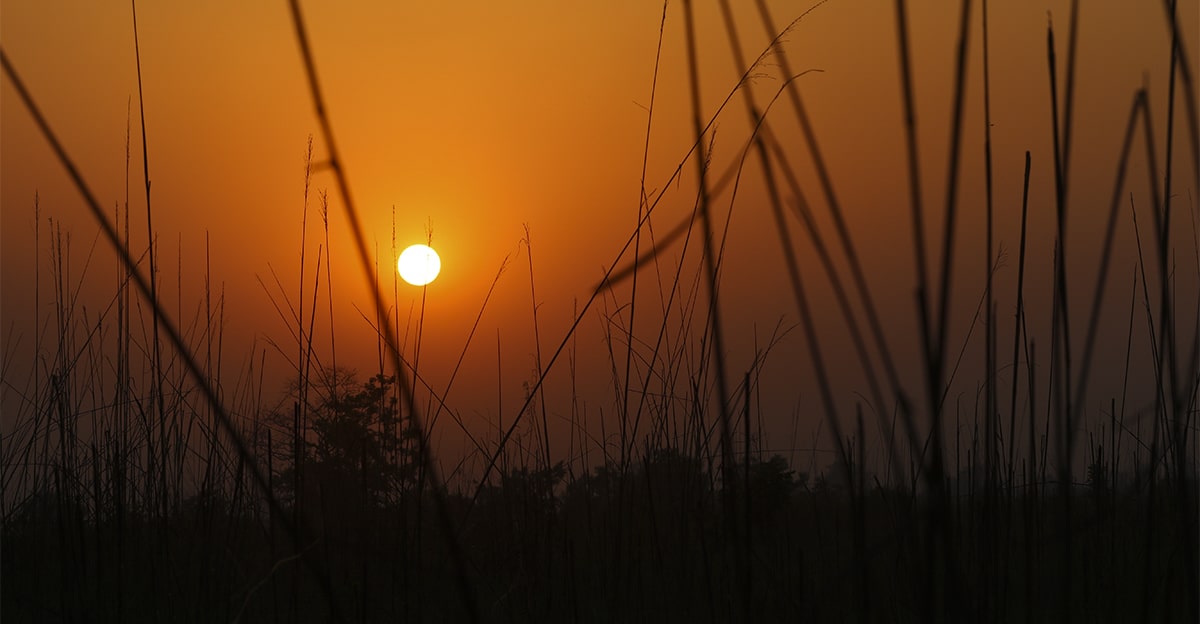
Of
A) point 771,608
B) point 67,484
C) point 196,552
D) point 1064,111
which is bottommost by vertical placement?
point 771,608

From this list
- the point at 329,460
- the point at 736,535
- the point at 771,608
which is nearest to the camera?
the point at 736,535

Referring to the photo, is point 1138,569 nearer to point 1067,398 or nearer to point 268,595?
point 1067,398

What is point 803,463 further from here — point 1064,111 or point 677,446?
point 1064,111

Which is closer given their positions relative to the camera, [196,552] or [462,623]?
[462,623]

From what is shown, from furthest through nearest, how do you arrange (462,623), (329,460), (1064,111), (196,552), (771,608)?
(329,460)
(196,552)
(771,608)
(462,623)
(1064,111)

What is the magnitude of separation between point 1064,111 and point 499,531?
6.61 feet

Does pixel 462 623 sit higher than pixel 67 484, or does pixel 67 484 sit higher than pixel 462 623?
pixel 67 484

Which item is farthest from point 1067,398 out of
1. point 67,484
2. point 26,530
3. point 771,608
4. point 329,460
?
point 26,530

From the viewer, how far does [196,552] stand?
2.30 m

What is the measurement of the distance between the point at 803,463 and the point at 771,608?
73 cm

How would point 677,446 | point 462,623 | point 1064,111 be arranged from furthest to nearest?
point 677,446 → point 462,623 → point 1064,111

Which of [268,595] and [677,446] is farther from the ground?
[677,446]

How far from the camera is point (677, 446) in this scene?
2117 mm

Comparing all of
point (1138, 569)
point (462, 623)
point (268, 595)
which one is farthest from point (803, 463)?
point (268, 595)
